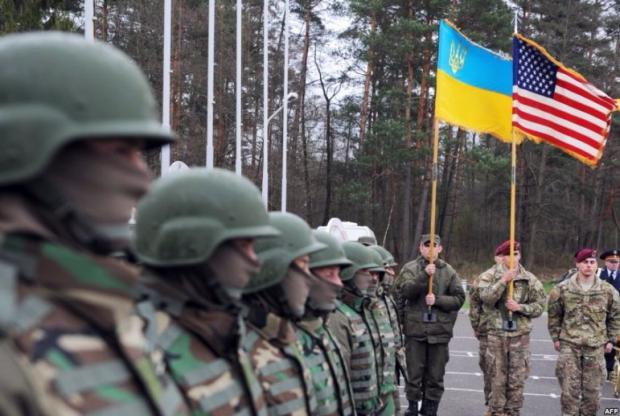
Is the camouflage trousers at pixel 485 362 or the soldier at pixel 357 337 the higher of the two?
the soldier at pixel 357 337

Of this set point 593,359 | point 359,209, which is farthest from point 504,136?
point 359,209

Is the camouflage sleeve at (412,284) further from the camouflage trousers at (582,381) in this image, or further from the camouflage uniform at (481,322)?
the camouflage trousers at (582,381)

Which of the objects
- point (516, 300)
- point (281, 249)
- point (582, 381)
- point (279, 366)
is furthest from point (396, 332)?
point (279, 366)

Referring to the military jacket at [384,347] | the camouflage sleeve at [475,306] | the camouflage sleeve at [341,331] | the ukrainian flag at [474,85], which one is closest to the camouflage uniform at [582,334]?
the camouflage sleeve at [475,306]

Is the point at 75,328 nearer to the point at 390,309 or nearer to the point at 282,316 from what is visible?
the point at 282,316

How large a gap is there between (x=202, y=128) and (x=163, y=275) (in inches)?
1085

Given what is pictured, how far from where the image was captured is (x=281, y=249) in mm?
3512

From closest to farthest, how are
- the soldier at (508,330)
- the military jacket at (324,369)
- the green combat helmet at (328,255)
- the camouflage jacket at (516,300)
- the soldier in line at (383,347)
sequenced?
the military jacket at (324,369) → the green combat helmet at (328,255) → the soldier in line at (383,347) → the soldier at (508,330) → the camouflage jacket at (516,300)

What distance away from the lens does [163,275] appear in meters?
2.62

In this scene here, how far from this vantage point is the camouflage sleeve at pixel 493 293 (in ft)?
27.5

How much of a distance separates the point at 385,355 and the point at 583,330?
2.97 metres

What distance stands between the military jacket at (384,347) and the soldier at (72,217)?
461cm

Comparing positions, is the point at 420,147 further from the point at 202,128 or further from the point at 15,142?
the point at 15,142

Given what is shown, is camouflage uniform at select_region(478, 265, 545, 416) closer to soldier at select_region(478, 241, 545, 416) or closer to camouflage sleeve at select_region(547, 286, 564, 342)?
soldier at select_region(478, 241, 545, 416)
